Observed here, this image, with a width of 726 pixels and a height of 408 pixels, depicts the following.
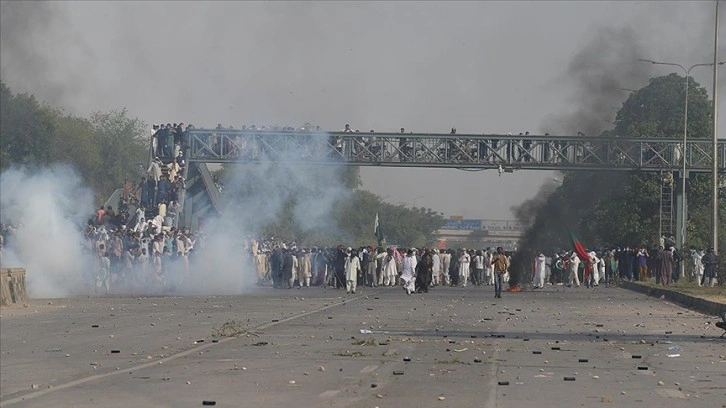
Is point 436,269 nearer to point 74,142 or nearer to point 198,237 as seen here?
point 198,237

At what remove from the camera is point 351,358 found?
63.5 feet

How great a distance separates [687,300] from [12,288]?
66.6ft

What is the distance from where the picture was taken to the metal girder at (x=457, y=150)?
2704 inches

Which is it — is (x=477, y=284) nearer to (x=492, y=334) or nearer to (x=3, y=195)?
(x=3, y=195)

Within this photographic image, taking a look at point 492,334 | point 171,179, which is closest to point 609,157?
point 171,179

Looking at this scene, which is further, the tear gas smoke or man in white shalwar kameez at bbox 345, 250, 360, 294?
man in white shalwar kameez at bbox 345, 250, 360, 294

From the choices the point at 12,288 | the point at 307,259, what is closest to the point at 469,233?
the point at 307,259

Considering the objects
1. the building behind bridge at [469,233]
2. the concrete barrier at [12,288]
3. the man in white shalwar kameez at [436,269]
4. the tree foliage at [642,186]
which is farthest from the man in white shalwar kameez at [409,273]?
the building behind bridge at [469,233]

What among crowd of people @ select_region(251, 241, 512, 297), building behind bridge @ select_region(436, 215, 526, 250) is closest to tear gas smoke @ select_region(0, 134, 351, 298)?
crowd of people @ select_region(251, 241, 512, 297)

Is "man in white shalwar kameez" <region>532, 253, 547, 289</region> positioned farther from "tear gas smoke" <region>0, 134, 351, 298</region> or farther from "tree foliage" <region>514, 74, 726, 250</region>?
"tree foliage" <region>514, 74, 726, 250</region>

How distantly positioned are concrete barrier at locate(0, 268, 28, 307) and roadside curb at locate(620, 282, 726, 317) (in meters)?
16.3

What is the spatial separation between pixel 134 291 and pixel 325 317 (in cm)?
1691

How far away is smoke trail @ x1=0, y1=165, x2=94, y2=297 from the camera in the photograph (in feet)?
139

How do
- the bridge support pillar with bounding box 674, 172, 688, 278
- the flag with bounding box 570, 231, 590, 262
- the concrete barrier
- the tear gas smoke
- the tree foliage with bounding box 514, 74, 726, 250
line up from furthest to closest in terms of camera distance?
the tree foliage with bounding box 514, 74, 726, 250 → the bridge support pillar with bounding box 674, 172, 688, 278 → the flag with bounding box 570, 231, 590, 262 → the tear gas smoke → the concrete barrier
